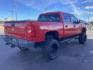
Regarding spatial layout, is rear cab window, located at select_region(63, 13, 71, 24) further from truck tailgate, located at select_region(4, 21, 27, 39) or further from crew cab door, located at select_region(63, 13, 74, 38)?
truck tailgate, located at select_region(4, 21, 27, 39)

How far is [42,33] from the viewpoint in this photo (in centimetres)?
644

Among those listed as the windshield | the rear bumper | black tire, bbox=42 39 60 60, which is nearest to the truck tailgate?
the rear bumper

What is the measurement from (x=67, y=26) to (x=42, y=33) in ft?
7.52

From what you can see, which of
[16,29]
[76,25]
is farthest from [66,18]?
[16,29]

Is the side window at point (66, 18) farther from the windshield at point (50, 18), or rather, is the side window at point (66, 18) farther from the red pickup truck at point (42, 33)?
the windshield at point (50, 18)

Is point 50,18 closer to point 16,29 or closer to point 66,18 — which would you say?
point 66,18

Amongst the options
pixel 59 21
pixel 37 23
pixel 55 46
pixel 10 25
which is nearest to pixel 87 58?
pixel 55 46

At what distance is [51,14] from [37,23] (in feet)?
8.01

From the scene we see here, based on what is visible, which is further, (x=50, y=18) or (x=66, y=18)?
(x=66, y=18)

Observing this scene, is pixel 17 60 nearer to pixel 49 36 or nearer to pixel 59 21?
pixel 49 36

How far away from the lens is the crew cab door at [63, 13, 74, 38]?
27.0 feet

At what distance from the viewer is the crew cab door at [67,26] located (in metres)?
8.23

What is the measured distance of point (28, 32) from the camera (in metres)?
6.11

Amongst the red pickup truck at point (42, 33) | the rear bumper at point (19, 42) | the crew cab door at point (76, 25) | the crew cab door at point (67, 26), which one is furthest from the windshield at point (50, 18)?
the rear bumper at point (19, 42)
